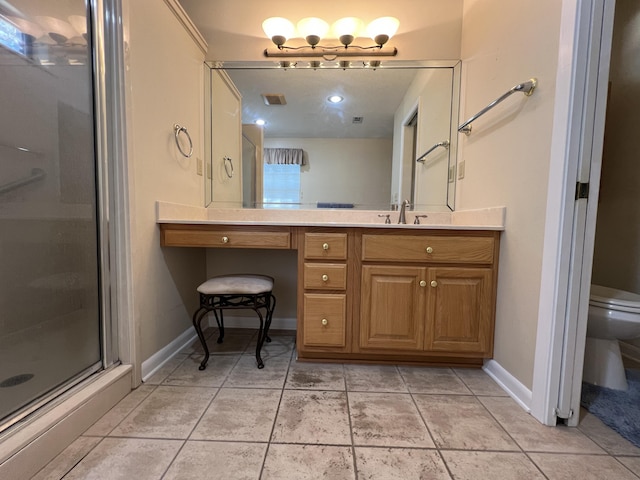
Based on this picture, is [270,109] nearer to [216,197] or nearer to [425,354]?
[216,197]

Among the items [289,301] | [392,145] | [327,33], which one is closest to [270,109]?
[327,33]

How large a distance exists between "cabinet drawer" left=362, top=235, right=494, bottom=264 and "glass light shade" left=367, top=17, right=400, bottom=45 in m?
1.36

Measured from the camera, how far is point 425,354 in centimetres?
153

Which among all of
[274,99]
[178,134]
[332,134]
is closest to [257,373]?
Answer: [178,134]

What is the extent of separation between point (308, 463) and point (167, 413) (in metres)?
0.63

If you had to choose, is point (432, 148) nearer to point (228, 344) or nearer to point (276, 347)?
→ point (276, 347)

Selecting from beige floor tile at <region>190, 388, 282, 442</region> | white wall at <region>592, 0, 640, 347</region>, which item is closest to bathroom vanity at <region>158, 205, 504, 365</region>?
beige floor tile at <region>190, 388, 282, 442</region>

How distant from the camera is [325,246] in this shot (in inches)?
59.0

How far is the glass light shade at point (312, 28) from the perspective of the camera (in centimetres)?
183

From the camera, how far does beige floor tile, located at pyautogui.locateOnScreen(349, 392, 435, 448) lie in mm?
1023

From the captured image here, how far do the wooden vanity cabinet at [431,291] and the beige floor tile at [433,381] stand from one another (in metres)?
0.12

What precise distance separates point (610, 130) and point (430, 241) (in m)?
1.51

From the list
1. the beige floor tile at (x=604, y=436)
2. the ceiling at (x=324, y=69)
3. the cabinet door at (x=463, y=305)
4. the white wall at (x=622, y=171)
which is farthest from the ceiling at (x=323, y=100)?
the beige floor tile at (x=604, y=436)

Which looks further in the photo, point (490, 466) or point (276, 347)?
point (276, 347)
